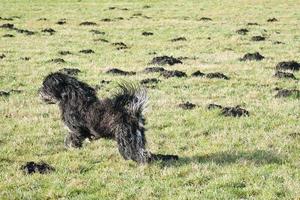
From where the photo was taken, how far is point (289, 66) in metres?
26.0

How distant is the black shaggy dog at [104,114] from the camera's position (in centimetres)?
1220

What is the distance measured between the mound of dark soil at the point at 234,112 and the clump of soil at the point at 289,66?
866 centimetres

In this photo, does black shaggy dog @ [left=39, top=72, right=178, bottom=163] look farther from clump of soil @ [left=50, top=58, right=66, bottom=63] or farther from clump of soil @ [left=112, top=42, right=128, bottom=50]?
clump of soil @ [left=112, top=42, right=128, bottom=50]

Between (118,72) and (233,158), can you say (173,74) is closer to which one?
(118,72)

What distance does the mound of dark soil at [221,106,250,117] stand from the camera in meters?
17.6

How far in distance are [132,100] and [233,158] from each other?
9.26ft

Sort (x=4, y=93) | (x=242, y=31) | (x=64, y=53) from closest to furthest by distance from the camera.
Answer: (x=4, y=93) → (x=64, y=53) → (x=242, y=31)

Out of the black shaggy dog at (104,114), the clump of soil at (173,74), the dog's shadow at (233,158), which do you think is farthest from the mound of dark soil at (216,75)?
the black shaggy dog at (104,114)

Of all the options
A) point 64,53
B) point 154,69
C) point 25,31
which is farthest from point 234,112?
point 25,31

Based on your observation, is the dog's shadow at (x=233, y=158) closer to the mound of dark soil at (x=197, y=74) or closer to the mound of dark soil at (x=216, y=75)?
the mound of dark soil at (x=216, y=75)

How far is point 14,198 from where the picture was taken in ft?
36.3

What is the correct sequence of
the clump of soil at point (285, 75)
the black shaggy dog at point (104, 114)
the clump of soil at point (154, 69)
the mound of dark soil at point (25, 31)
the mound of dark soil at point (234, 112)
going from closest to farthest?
the black shaggy dog at point (104, 114)
the mound of dark soil at point (234, 112)
the clump of soil at point (285, 75)
the clump of soil at point (154, 69)
the mound of dark soil at point (25, 31)

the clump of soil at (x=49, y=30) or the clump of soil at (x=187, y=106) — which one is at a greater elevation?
the clump of soil at (x=187, y=106)

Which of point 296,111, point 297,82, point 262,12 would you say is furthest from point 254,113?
Result: point 262,12
